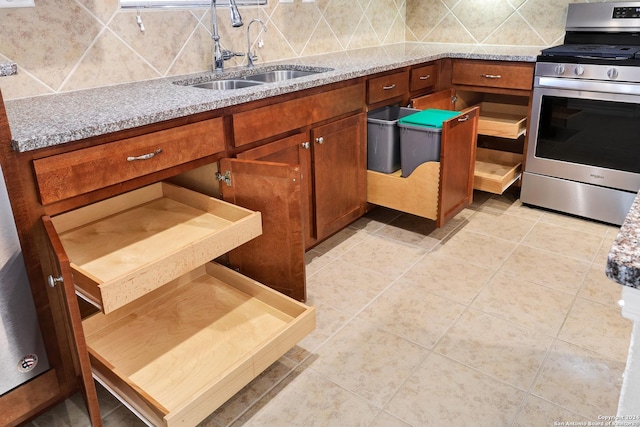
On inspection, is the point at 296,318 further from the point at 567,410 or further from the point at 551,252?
the point at 551,252

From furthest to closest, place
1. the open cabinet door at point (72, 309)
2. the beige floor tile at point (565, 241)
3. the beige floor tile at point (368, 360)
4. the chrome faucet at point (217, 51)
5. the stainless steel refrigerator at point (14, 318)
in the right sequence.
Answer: the beige floor tile at point (565, 241) → the chrome faucet at point (217, 51) → the beige floor tile at point (368, 360) → the stainless steel refrigerator at point (14, 318) → the open cabinet door at point (72, 309)

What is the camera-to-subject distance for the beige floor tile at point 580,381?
1552 mm

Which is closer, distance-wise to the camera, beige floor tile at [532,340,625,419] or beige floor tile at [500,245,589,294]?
beige floor tile at [532,340,625,419]

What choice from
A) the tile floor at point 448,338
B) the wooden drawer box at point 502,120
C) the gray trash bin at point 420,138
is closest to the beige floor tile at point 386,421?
the tile floor at point 448,338

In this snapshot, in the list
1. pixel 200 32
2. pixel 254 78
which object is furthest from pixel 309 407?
pixel 200 32

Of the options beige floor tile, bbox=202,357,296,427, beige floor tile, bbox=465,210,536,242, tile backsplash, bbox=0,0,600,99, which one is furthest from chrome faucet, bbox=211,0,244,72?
beige floor tile, bbox=465,210,536,242

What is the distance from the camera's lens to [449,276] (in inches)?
89.7

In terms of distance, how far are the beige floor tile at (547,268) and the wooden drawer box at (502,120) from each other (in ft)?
2.52

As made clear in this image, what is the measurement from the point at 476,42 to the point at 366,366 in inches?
99.9

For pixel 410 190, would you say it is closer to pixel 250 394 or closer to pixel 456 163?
pixel 456 163

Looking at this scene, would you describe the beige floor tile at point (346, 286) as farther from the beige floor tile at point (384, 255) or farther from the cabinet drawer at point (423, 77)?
the cabinet drawer at point (423, 77)

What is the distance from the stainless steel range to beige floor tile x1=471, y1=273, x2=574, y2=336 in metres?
0.85

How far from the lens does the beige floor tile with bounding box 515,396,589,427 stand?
149 cm

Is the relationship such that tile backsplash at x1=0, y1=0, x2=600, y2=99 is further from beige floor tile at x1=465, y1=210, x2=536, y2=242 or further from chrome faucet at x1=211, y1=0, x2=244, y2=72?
beige floor tile at x1=465, y1=210, x2=536, y2=242
